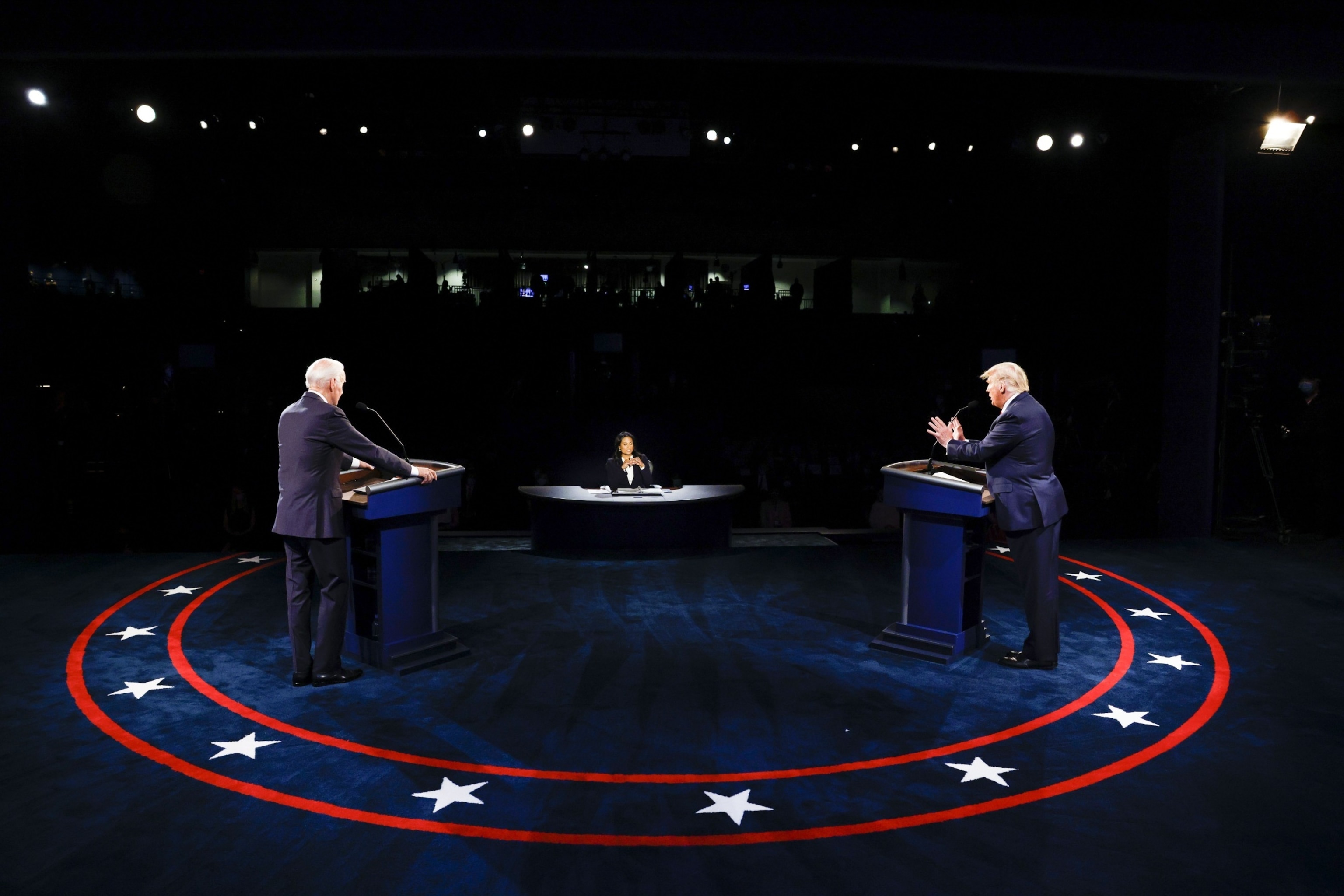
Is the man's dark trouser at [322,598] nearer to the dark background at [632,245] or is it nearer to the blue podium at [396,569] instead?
the blue podium at [396,569]

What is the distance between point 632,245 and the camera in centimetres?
1933

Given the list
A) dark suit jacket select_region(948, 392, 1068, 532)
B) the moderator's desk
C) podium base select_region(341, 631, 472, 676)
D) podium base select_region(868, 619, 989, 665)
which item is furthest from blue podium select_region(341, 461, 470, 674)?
dark suit jacket select_region(948, 392, 1068, 532)

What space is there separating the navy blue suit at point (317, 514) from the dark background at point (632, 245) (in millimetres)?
3946

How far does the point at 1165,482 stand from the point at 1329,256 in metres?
3.33

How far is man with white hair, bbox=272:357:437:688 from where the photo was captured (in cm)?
446

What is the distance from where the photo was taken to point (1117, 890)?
2766 mm

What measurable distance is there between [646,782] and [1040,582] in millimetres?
2754

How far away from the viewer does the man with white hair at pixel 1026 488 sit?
4758mm

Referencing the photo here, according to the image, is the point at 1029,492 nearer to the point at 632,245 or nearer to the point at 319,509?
the point at 319,509

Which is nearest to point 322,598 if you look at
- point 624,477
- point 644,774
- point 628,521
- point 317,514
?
point 317,514

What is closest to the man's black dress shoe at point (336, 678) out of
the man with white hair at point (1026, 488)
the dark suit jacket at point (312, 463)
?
the dark suit jacket at point (312, 463)

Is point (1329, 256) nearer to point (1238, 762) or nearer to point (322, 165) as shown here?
point (1238, 762)

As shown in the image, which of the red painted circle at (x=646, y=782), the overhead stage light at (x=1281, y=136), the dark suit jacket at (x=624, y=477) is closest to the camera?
the red painted circle at (x=646, y=782)

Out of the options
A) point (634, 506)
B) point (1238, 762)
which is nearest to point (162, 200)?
point (634, 506)
